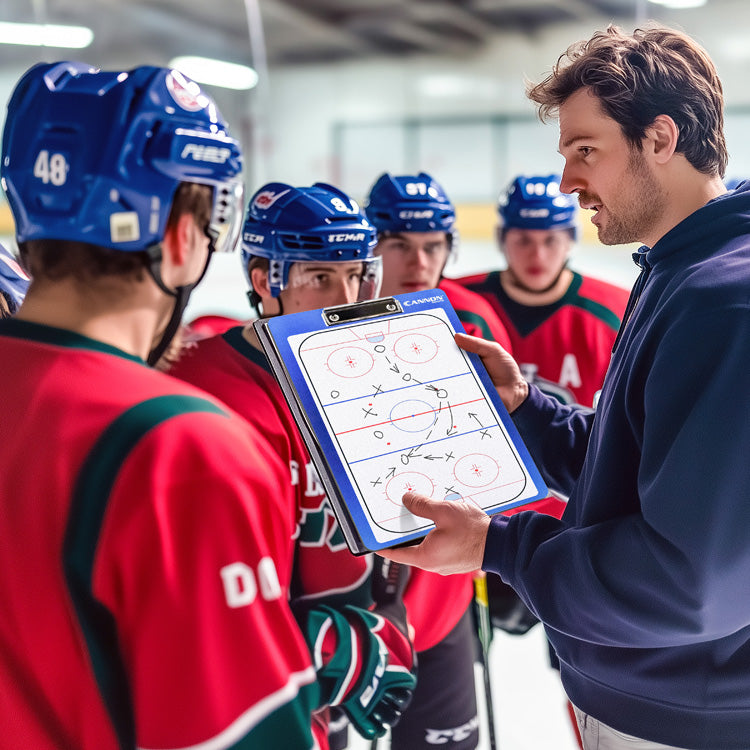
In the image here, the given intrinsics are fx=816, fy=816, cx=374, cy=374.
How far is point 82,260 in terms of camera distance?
715mm

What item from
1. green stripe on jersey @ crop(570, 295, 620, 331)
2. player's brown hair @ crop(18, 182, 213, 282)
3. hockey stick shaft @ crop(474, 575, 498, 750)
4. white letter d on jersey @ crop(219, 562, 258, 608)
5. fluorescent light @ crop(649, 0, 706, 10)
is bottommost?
hockey stick shaft @ crop(474, 575, 498, 750)

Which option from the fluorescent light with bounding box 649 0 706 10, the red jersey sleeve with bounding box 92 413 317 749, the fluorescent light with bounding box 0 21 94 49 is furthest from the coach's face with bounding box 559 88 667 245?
the fluorescent light with bounding box 649 0 706 10

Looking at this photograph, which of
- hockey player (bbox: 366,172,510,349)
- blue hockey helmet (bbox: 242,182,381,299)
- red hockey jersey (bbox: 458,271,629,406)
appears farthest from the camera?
red hockey jersey (bbox: 458,271,629,406)

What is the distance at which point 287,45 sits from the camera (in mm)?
6105

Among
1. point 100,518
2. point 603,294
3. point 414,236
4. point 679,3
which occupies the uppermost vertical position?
point 679,3

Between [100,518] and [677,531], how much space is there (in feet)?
1.95

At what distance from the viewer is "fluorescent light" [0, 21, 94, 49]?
3789 millimetres

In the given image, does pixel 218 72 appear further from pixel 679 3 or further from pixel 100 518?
pixel 100 518

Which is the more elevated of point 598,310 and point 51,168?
point 51,168

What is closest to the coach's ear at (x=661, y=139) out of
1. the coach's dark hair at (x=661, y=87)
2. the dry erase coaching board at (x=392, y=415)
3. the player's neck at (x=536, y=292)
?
the coach's dark hair at (x=661, y=87)

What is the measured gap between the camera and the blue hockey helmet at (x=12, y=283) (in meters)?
1.37

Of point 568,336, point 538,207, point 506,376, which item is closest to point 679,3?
point 538,207

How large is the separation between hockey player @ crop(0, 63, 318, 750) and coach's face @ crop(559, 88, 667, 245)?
557mm

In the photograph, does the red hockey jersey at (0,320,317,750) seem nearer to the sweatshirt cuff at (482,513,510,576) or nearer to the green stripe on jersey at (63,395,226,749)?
the green stripe on jersey at (63,395,226,749)
